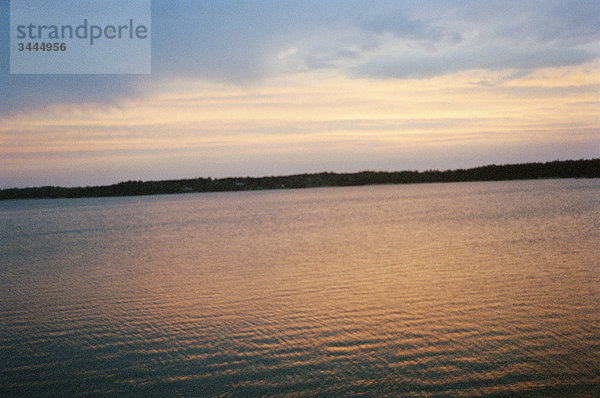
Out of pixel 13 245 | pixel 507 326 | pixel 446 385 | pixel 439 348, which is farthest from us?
pixel 13 245

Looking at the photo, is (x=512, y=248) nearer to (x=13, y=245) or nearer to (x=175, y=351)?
(x=175, y=351)

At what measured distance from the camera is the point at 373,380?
7926 millimetres

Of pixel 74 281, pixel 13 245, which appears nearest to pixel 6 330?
pixel 74 281

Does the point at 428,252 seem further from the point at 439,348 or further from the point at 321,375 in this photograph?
the point at 321,375

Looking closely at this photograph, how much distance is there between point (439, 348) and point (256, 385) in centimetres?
393

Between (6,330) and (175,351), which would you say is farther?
(6,330)

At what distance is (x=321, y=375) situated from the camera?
8211 millimetres

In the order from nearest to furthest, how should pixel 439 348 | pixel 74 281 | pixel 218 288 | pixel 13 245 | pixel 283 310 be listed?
pixel 439 348 < pixel 283 310 < pixel 218 288 < pixel 74 281 < pixel 13 245

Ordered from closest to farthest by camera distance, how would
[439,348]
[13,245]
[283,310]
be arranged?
1. [439,348]
2. [283,310]
3. [13,245]

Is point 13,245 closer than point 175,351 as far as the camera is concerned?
No

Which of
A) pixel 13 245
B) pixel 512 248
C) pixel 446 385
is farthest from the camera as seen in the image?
pixel 13 245

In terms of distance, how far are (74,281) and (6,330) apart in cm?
675

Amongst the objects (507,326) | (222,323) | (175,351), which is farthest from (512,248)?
(175,351)

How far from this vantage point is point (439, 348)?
9.27m
